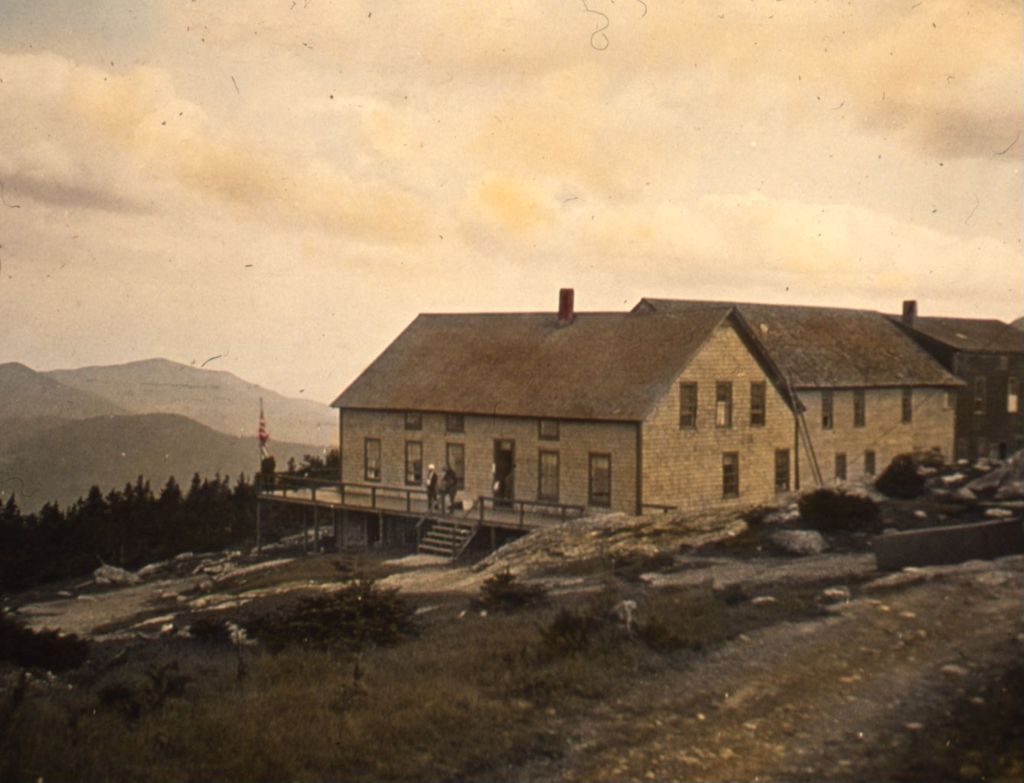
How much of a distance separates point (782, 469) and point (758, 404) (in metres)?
2.81

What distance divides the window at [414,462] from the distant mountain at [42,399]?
59.1m

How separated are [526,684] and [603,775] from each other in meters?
2.62

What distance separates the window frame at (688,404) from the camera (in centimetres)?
2953

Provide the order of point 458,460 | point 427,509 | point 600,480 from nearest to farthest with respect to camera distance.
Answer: point 600,480 < point 427,509 < point 458,460

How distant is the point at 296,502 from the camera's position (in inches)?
1414

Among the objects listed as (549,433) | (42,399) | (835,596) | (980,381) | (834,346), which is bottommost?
(835,596)

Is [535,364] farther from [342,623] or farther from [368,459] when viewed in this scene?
[342,623]

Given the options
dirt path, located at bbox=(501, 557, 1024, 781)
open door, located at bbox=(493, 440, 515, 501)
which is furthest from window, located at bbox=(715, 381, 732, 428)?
dirt path, located at bbox=(501, 557, 1024, 781)

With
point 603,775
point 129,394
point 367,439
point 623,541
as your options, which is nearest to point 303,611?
point 603,775

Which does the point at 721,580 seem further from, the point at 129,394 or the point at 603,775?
the point at 129,394

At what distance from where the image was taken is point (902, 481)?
82.1 feet

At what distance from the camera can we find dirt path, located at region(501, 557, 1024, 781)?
8492mm

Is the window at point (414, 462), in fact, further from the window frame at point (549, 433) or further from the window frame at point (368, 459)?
the window frame at point (549, 433)

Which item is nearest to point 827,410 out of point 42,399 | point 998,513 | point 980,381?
point 980,381
